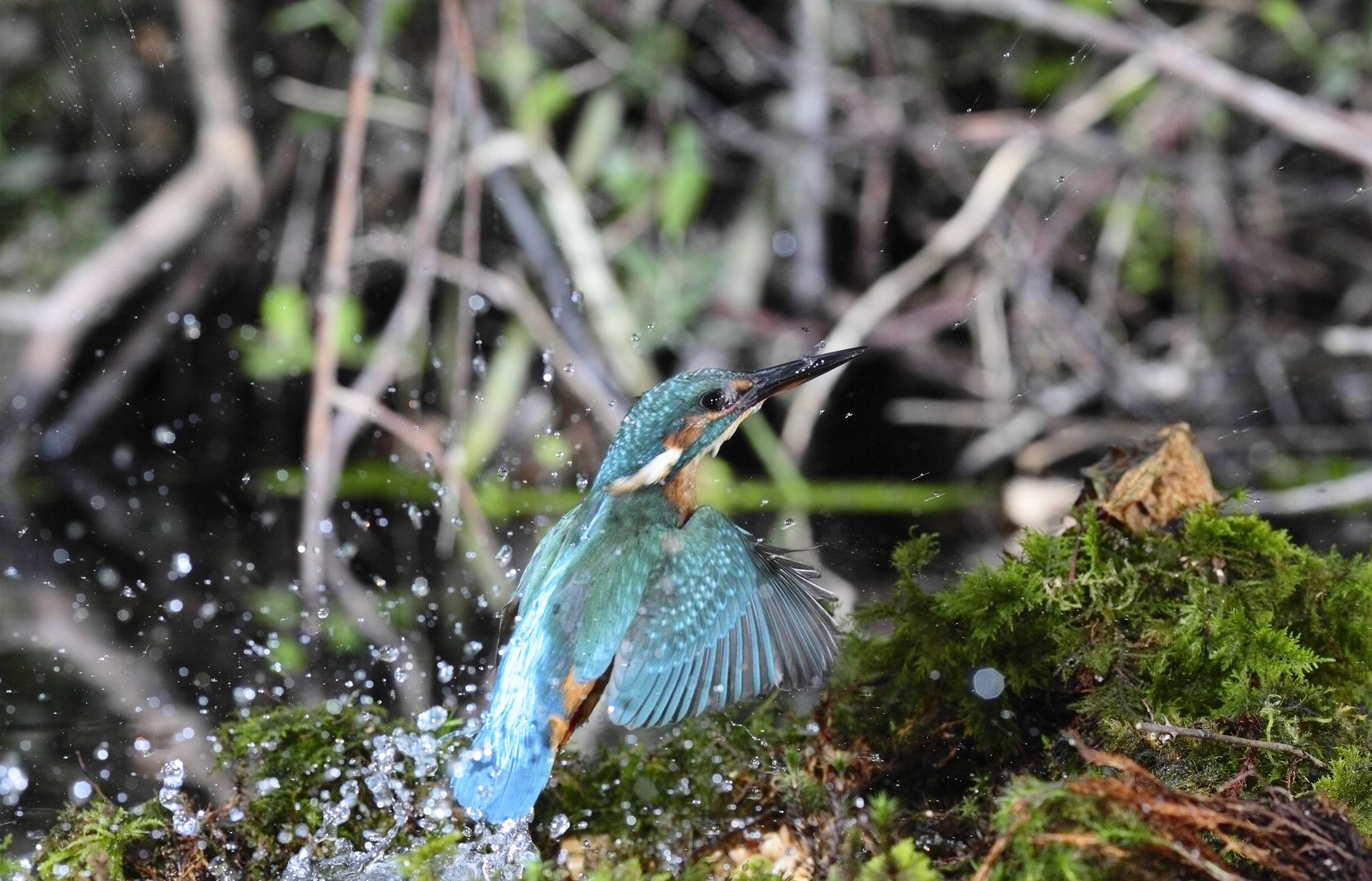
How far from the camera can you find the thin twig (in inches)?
60.7

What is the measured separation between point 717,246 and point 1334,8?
235 centimetres

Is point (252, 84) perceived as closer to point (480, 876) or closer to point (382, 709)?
point (382, 709)

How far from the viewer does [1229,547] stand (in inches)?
74.6

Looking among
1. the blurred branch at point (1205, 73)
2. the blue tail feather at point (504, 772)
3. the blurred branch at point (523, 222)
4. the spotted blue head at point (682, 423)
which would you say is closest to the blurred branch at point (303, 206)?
the blurred branch at point (523, 222)

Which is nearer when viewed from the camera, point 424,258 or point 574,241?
point 424,258

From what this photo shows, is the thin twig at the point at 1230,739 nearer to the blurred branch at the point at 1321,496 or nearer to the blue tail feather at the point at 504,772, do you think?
the blue tail feather at the point at 504,772

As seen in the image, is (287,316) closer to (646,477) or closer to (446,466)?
(446,466)

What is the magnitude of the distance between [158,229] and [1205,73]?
11.6 ft

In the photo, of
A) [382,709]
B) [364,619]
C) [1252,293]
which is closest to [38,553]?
[364,619]

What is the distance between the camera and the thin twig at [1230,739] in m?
1.54

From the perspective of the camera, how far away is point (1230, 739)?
1.54 m

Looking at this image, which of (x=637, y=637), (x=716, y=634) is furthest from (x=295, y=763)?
(x=716, y=634)

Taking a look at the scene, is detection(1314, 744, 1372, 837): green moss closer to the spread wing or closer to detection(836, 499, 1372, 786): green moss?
detection(836, 499, 1372, 786): green moss

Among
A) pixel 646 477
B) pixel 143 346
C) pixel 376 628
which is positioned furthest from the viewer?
pixel 143 346
